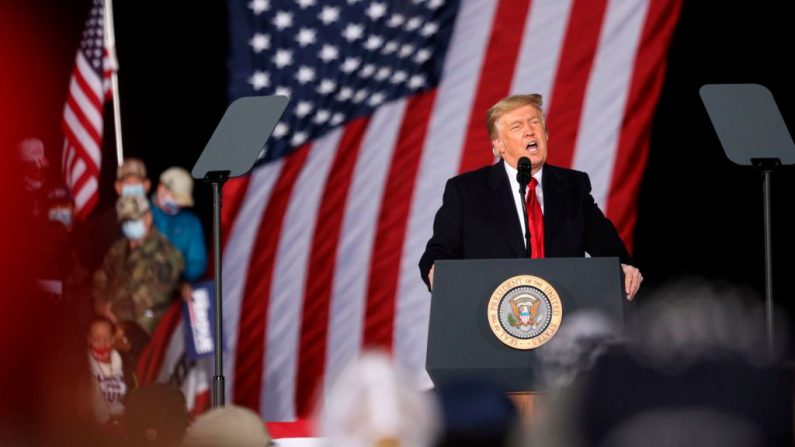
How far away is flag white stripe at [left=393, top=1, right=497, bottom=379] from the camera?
6.27 metres

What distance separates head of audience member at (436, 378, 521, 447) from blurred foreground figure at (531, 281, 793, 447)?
0.02m

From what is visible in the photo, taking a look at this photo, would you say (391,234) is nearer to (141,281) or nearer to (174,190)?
(174,190)

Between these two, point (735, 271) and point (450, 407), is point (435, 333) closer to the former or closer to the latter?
point (450, 407)

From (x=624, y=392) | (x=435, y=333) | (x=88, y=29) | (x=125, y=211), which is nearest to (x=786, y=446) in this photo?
(x=624, y=392)

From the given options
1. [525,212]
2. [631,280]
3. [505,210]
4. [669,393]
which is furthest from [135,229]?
[669,393]

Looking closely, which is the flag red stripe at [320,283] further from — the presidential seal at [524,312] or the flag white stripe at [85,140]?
the presidential seal at [524,312]

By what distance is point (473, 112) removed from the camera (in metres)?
6.34

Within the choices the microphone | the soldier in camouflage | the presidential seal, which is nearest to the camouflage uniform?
the soldier in camouflage

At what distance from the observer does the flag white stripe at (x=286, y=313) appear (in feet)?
21.2

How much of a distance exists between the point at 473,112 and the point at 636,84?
86 centimetres

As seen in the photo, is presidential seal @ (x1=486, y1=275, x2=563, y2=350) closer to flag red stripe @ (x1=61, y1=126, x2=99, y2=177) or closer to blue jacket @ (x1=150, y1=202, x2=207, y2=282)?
blue jacket @ (x1=150, y1=202, x2=207, y2=282)

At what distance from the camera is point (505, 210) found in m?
3.40

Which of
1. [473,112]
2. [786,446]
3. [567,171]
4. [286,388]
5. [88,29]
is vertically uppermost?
[88,29]

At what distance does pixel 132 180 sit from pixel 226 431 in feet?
19.7
